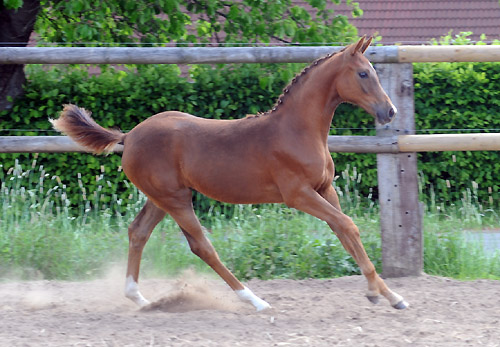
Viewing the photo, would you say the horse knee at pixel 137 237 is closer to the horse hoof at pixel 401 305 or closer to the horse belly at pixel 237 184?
the horse belly at pixel 237 184

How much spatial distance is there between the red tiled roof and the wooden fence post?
825 cm

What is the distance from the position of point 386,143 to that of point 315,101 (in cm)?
109

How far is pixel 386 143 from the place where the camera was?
541cm

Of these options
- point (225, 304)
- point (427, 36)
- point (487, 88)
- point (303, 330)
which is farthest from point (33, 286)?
point (427, 36)

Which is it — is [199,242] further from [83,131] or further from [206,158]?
[83,131]

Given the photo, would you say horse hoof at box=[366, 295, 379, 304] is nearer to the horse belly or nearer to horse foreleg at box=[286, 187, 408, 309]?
horse foreleg at box=[286, 187, 408, 309]

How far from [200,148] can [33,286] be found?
185 centimetres

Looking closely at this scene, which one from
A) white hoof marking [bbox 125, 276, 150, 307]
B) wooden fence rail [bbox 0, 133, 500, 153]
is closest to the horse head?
wooden fence rail [bbox 0, 133, 500, 153]

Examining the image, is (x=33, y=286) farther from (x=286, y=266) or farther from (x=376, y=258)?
(x=376, y=258)

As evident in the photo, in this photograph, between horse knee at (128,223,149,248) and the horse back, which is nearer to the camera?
the horse back

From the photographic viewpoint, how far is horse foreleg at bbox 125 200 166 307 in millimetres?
4797

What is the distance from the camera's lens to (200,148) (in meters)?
4.64

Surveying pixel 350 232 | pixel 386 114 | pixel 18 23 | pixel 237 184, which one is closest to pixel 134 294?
pixel 237 184

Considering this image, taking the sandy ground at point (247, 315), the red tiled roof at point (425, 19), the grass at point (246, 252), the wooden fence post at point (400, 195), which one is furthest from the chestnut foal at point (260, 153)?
the red tiled roof at point (425, 19)
